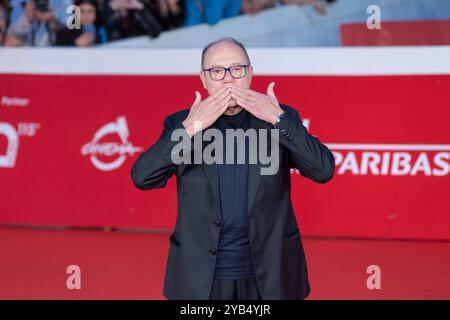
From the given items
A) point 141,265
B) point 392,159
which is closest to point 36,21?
point 141,265

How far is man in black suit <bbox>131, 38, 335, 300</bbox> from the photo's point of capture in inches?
130

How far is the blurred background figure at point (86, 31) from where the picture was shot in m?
7.67

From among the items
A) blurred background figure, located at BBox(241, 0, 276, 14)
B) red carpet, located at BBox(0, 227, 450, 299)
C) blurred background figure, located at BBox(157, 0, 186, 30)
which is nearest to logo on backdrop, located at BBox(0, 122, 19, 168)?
red carpet, located at BBox(0, 227, 450, 299)

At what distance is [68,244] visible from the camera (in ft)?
23.5

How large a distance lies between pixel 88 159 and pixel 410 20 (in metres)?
3.19

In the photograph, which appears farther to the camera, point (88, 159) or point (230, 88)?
point (88, 159)

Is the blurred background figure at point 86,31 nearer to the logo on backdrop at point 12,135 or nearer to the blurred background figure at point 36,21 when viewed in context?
the blurred background figure at point 36,21

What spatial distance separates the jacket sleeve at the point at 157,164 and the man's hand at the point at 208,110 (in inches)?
1.9

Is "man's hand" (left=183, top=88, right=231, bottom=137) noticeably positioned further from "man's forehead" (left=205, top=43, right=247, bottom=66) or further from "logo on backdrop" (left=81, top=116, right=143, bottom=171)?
"logo on backdrop" (left=81, top=116, right=143, bottom=171)

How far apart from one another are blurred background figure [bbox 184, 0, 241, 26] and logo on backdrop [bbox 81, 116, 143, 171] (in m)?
1.27

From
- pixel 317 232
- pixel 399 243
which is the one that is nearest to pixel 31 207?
pixel 317 232

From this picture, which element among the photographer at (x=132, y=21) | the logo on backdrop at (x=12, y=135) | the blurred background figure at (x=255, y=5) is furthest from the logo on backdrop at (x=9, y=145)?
the blurred background figure at (x=255, y=5)

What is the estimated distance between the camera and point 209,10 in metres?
7.81
